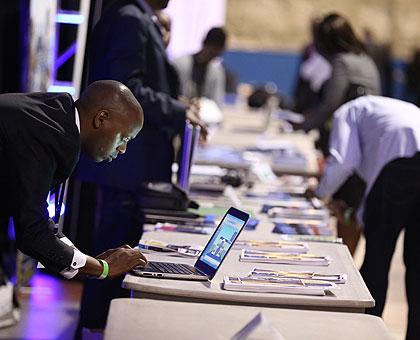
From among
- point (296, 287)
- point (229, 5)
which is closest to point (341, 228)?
point (296, 287)

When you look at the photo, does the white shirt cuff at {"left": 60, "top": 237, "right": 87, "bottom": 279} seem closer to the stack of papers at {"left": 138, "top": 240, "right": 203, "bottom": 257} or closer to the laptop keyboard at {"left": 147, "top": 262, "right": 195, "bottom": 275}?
the laptop keyboard at {"left": 147, "top": 262, "right": 195, "bottom": 275}

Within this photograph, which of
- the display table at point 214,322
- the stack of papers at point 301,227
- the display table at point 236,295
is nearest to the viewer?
the display table at point 214,322

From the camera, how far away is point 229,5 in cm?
1867

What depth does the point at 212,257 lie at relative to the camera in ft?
9.54

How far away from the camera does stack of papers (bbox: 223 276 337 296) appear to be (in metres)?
2.77

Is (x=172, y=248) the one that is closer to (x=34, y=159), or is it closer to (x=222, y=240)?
(x=222, y=240)

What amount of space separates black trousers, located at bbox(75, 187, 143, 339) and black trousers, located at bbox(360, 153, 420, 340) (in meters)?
0.90

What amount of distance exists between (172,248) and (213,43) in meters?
3.62

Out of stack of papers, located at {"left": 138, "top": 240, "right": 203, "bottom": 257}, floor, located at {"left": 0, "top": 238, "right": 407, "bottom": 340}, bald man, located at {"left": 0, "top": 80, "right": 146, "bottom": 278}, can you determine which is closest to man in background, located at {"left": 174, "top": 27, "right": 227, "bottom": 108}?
floor, located at {"left": 0, "top": 238, "right": 407, "bottom": 340}

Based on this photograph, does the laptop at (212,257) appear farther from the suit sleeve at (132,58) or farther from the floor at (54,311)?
the floor at (54,311)

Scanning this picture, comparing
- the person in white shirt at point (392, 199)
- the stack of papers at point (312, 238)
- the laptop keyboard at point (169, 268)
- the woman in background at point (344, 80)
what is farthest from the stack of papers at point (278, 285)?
the woman in background at point (344, 80)

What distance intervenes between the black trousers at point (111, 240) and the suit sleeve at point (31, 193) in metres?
1.43

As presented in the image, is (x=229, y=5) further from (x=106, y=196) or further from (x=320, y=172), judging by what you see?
(x=106, y=196)

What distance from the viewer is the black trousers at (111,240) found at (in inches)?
156
